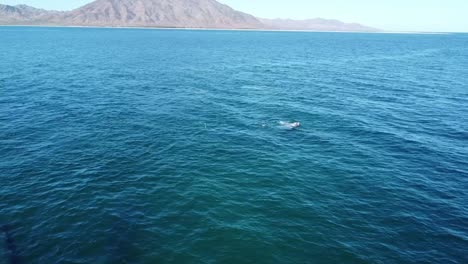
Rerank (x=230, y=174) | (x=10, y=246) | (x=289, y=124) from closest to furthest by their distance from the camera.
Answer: (x=10, y=246)
(x=230, y=174)
(x=289, y=124)

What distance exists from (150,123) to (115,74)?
199 ft

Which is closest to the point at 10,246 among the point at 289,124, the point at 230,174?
the point at 230,174

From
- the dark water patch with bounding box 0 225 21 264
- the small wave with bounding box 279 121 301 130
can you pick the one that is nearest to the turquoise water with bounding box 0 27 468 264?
the dark water patch with bounding box 0 225 21 264

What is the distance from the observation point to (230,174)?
170 feet

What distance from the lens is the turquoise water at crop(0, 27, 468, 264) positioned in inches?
1430

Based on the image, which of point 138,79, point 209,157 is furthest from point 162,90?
point 209,157

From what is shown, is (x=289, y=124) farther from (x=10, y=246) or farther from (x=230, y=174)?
(x=10, y=246)

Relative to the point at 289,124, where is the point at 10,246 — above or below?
below

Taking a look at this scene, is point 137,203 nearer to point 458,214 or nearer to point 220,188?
point 220,188

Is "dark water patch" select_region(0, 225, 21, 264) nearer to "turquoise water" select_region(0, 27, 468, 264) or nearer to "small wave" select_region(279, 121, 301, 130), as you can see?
"turquoise water" select_region(0, 27, 468, 264)

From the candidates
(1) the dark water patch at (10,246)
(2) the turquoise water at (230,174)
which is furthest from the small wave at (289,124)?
(1) the dark water patch at (10,246)

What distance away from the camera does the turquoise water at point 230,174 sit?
36312 millimetres

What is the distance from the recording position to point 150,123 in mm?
72562

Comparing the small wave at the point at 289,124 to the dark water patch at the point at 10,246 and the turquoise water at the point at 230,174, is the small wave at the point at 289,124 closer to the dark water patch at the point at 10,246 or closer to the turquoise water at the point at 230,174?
the turquoise water at the point at 230,174
